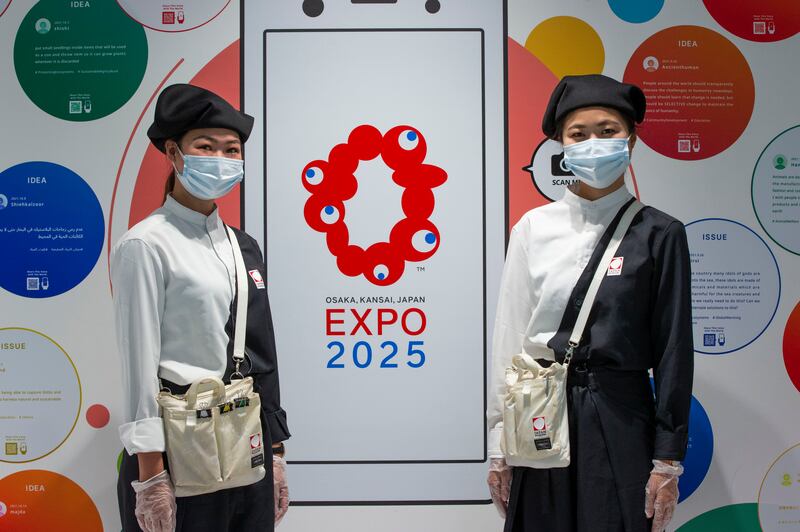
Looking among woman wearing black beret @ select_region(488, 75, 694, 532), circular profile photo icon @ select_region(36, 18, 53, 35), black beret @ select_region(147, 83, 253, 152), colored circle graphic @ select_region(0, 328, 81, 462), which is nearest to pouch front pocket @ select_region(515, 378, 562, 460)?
woman wearing black beret @ select_region(488, 75, 694, 532)

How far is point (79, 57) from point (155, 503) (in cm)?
181

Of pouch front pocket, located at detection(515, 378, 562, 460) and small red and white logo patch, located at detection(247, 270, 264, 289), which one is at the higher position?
small red and white logo patch, located at detection(247, 270, 264, 289)

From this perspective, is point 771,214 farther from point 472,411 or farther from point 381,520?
point 381,520

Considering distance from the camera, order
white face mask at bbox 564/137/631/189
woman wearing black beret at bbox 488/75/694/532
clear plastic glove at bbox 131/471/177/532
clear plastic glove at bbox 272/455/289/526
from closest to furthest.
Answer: clear plastic glove at bbox 131/471/177/532, woman wearing black beret at bbox 488/75/694/532, white face mask at bbox 564/137/631/189, clear plastic glove at bbox 272/455/289/526

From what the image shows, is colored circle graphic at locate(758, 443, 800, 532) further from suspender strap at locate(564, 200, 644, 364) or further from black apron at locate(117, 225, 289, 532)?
black apron at locate(117, 225, 289, 532)

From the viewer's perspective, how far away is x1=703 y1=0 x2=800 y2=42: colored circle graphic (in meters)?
2.63

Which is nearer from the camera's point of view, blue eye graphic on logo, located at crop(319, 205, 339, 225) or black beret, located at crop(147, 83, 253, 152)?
black beret, located at crop(147, 83, 253, 152)

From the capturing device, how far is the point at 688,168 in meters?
2.62

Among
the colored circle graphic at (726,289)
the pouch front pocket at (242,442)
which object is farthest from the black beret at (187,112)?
the colored circle graphic at (726,289)

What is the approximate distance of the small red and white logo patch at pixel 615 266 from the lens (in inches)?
70.3

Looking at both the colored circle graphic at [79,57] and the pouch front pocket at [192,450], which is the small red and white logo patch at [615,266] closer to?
the pouch front pocket at [192,450]

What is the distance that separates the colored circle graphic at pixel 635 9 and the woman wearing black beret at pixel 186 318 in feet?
5.05

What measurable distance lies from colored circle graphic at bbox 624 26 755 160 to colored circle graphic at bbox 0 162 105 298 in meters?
2.18

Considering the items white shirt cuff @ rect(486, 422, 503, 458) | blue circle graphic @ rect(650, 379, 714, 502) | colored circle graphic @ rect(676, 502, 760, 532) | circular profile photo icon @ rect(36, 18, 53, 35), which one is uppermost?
circular profile photo icon @ rect(36, 18, 53, 35)
